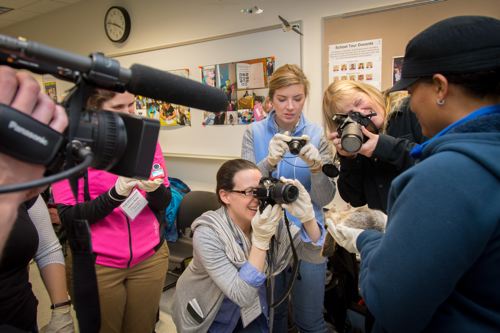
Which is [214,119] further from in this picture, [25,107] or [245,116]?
[25,107]

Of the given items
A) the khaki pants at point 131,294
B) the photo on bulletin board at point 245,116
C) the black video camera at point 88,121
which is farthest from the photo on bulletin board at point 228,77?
the black video camera at point 88,121

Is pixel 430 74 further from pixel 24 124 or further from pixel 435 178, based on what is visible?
pixel 24 124

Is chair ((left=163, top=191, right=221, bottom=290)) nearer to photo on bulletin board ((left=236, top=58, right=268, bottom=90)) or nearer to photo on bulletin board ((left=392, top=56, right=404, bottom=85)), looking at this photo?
photo on bulletin board ((left=236, top=58, right=268, bottom=90))

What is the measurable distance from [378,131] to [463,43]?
79cm

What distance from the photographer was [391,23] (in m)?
2.34

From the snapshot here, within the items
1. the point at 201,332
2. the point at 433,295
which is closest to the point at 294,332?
the point at 201,332

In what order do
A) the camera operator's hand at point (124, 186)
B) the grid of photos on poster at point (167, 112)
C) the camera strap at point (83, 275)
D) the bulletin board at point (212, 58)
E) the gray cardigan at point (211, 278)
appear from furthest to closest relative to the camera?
1. the grid of photos on poster at point (167, 112)
2. the bulletin board at point (212, 58)
3. the camera operator's hand at point (124, 186)
4. the gray cardigan at point (211, 278)
5. the camera strap at point (83, 275)

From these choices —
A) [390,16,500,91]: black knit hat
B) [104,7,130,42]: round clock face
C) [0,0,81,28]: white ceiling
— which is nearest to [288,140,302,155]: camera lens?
[390,16,500,91]: black knit hat

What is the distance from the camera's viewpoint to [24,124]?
0.40 metres

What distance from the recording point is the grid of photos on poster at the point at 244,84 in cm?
296

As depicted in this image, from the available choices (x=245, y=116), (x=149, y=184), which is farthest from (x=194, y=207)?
(x=149, y=184)

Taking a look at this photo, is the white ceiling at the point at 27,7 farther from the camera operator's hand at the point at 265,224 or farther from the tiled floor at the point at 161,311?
the camera operator's hand at the point at 265,224

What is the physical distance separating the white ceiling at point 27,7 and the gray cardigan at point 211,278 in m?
4.19

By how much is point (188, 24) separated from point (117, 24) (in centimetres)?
108
